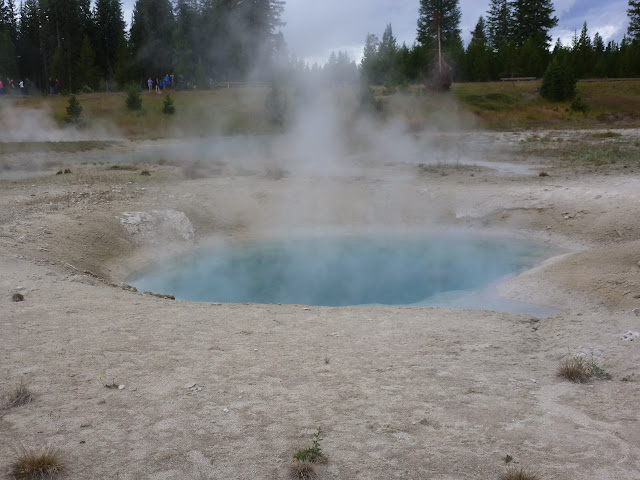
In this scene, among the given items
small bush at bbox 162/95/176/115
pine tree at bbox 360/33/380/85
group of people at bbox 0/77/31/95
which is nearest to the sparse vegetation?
pine tree at bbox 360/33/380/85

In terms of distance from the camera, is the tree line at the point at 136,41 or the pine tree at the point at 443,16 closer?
the tree line at the point at 136,41

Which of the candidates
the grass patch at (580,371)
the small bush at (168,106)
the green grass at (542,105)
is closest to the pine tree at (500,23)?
the green grass at (542,105)

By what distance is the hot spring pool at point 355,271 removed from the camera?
6.86m

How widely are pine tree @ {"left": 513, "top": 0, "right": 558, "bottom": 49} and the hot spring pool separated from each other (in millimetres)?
43363

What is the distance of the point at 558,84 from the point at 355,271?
27382mm

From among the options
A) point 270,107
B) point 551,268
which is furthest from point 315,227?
point 270,107

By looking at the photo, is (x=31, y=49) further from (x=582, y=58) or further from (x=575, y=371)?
(x=575, y=371)

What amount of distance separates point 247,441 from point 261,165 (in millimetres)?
11902

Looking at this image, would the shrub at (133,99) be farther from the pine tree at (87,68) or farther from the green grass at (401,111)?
the pine tree at (87,68)

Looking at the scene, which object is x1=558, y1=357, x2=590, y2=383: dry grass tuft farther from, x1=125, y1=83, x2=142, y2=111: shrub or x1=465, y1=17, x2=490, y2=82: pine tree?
x1=465, y1=17, x2=490, y2=82: pine tree

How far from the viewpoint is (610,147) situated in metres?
15.4

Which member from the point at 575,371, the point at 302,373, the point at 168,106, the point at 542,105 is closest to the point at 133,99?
the point at 168,106

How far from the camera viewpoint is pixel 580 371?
373 cm

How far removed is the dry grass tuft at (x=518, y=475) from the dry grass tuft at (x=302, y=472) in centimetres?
89
